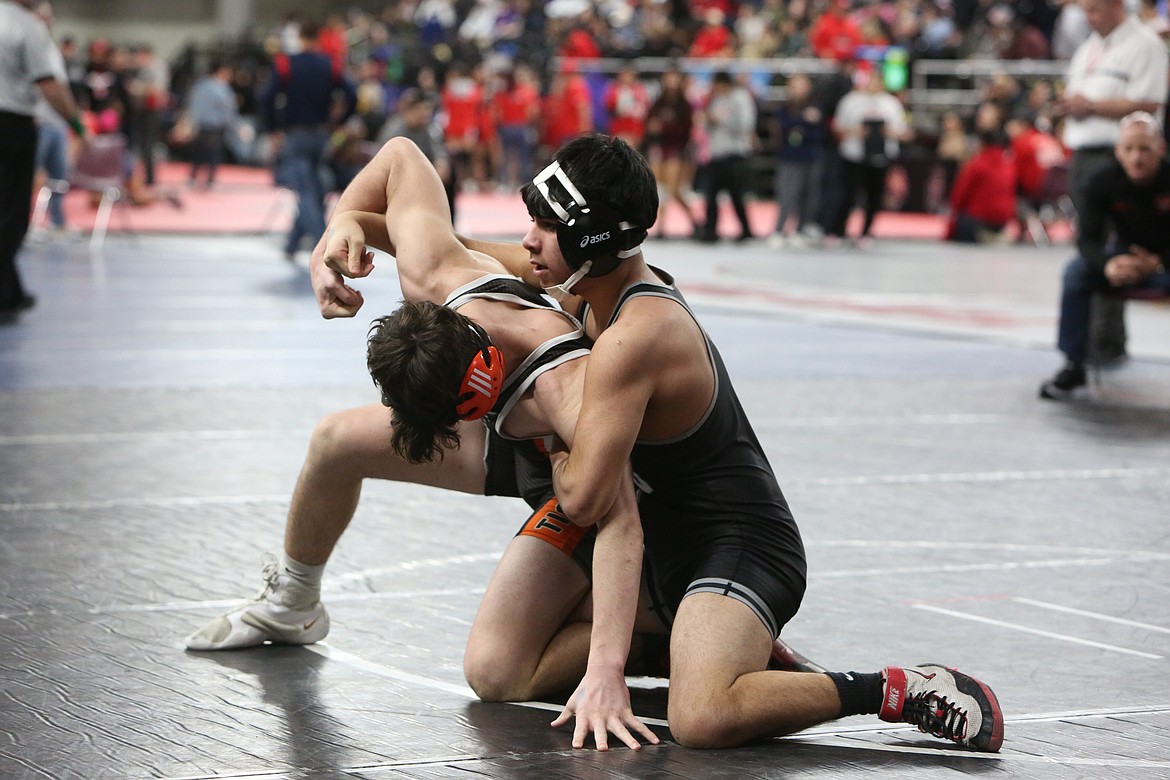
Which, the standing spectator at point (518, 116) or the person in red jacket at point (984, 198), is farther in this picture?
the standing spectator at point (518, 116)

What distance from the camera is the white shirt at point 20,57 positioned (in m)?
9.37

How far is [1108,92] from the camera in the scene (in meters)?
8.69

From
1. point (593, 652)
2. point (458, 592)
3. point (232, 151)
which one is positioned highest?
point (593, 652)

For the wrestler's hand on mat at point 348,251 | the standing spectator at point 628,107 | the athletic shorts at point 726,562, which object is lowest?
the standing spectator at point 628,107

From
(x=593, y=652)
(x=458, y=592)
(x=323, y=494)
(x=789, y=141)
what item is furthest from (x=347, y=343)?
(x=789, y=141)

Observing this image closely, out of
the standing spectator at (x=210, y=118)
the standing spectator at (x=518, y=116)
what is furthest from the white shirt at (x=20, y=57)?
the standing spectator at (x=518, y=116)

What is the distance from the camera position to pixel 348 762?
3084mm

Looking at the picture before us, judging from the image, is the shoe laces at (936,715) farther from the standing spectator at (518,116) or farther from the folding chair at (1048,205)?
the standing spectator at (518,116)

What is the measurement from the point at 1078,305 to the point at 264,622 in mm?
5289

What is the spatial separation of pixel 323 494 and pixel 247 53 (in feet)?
82.3

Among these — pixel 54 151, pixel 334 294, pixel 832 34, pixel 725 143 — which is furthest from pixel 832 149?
pixel 334 294

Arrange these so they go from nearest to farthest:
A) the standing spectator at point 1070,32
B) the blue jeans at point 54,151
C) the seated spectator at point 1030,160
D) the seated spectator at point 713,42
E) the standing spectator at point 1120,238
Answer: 1. the standing spectator at point 1120,238
2. the blue jeans at point 54,151
3. the seated spectator at point 1030,160
4. the standing spectator at point 1070,32
5. the seated spectator at point 713,42

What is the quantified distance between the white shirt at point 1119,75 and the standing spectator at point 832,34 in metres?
14.1

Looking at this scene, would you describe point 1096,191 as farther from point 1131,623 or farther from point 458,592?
point 458,592
